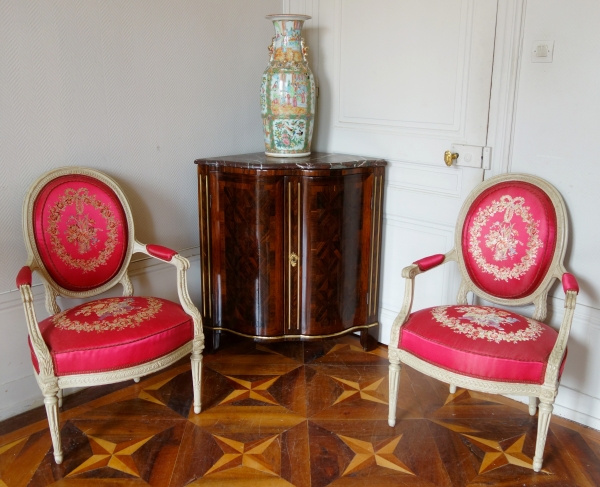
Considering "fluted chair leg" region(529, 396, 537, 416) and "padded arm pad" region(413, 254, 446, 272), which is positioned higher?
"padded arm pad" region(413, 254, 446, 272)

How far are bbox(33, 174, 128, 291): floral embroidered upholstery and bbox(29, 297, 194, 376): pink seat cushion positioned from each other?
165 millimetres

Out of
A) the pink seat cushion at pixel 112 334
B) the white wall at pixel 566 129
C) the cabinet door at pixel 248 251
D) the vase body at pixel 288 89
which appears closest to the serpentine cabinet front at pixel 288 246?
the cabinet door at pixel 248 251

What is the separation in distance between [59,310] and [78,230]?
0.31 metres

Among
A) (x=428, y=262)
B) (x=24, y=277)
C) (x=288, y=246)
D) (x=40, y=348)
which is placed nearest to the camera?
(x=40, y=348)

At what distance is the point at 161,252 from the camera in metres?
2.22

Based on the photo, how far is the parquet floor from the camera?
6.16ft

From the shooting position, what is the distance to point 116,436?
6.82 ft

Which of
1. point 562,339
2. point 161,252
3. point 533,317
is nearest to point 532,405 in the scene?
point 533,317

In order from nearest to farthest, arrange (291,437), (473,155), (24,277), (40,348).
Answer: (40,348) → (24,277) → (291,437) → (473,155)

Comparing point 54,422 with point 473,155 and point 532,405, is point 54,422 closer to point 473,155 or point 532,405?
point 532,405

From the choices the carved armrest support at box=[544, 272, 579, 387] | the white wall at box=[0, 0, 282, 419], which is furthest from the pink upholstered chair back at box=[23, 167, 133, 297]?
the carved armrest support at box=[544, 272, 579, 387]

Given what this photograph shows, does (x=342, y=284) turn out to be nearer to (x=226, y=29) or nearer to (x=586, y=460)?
(x=586, y=460)

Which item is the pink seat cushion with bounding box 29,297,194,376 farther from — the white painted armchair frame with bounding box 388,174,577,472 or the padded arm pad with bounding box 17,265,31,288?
the white painted armchair frame with bounding box 388,174,577,472

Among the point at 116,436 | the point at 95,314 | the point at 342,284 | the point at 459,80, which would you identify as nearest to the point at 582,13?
the point at 459,80
